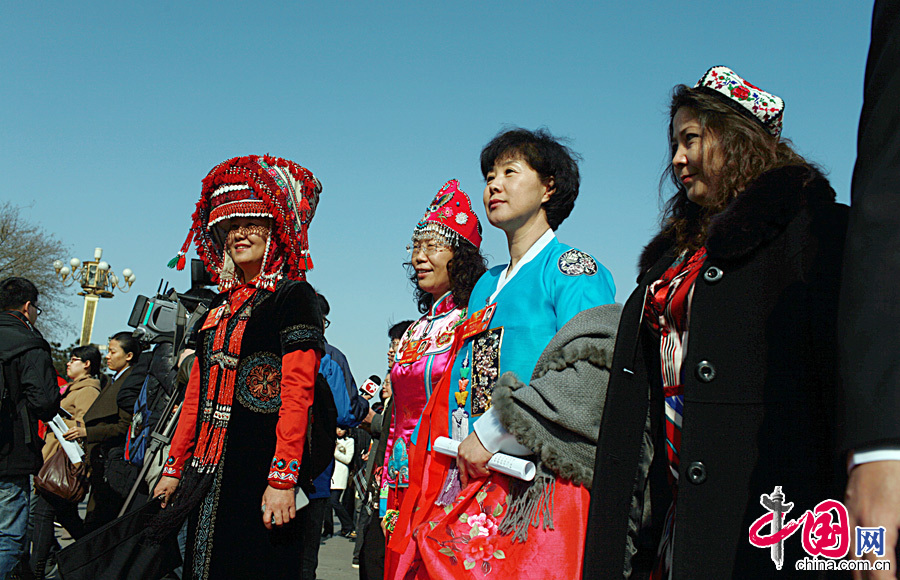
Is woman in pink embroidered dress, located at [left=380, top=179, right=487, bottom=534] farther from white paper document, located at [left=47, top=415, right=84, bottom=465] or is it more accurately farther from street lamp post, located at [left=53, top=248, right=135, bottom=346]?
street lamp post, located at [left=53, top=248, right=135, bottom=346]

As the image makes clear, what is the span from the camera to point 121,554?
3104mm

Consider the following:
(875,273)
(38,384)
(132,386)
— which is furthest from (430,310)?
(132,386)

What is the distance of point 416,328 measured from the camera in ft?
13.6

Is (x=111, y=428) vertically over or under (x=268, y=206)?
under

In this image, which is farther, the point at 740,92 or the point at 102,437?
the point at 102,437

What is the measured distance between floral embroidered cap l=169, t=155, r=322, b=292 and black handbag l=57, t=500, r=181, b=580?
4.01ft

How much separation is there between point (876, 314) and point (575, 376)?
1.32 metres

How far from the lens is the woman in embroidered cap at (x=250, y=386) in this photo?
313 centimetres

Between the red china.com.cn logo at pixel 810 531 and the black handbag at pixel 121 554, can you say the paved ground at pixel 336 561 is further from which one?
the red china.com.cn logo at pixel 810 531

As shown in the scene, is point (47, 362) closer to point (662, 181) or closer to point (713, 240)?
point (662, 181)

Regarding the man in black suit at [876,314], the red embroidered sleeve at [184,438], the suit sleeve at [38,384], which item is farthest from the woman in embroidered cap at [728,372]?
the suit sleeve at [38,384]

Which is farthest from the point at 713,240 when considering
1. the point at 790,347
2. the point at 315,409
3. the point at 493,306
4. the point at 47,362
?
the point at 47,362

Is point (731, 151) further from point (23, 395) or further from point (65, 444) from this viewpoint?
point (65, 444)

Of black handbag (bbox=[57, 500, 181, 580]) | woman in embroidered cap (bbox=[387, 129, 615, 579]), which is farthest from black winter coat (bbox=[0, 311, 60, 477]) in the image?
woman in embroidered cap (bbox=[387, 129, 615, 579])
